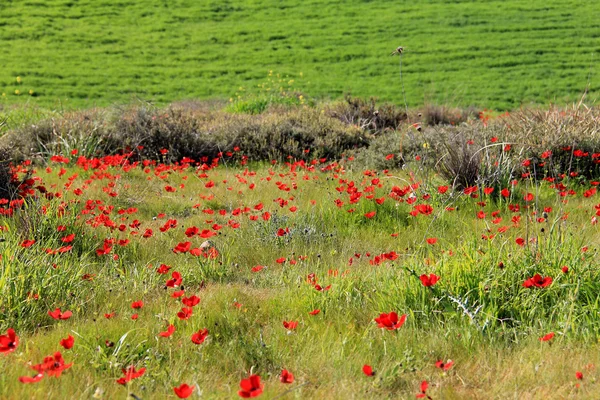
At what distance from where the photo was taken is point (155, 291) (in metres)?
3.93

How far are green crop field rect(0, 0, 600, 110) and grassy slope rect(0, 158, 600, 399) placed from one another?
15.8 meters

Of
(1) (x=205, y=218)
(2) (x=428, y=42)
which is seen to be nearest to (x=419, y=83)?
(2) (x=428, y=42)

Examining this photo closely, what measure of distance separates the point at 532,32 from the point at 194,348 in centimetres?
2736

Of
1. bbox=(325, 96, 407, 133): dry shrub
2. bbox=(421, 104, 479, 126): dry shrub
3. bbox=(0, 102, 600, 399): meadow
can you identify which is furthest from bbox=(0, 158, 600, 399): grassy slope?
bbox=(421, 104, 479, 126): dry shrub

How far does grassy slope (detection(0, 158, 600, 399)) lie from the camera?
2775 mm

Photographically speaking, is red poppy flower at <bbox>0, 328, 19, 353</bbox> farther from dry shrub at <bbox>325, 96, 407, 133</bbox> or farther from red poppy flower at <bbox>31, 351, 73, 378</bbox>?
dry shrub at <bbox>325, 96, 407, 133</bbox>

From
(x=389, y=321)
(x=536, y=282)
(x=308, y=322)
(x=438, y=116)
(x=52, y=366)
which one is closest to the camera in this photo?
(x=52, y=366)

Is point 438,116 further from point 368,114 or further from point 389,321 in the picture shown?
point 389,321

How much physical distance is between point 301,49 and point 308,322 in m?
23.9

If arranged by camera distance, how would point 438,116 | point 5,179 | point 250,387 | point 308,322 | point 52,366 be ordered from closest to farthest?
1. point 250,387
2. point 52,366
3. point 308,322
4. point 5,179
5. point 438,116

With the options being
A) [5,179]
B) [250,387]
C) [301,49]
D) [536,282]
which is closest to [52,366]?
[250,387]

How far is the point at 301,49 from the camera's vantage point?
2634cm

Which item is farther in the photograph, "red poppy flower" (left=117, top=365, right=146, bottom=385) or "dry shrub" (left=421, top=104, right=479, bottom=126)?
"dry shrub" (left=421, top=104, right=479, bottom=126)

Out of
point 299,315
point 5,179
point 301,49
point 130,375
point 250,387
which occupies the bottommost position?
point 301,49
